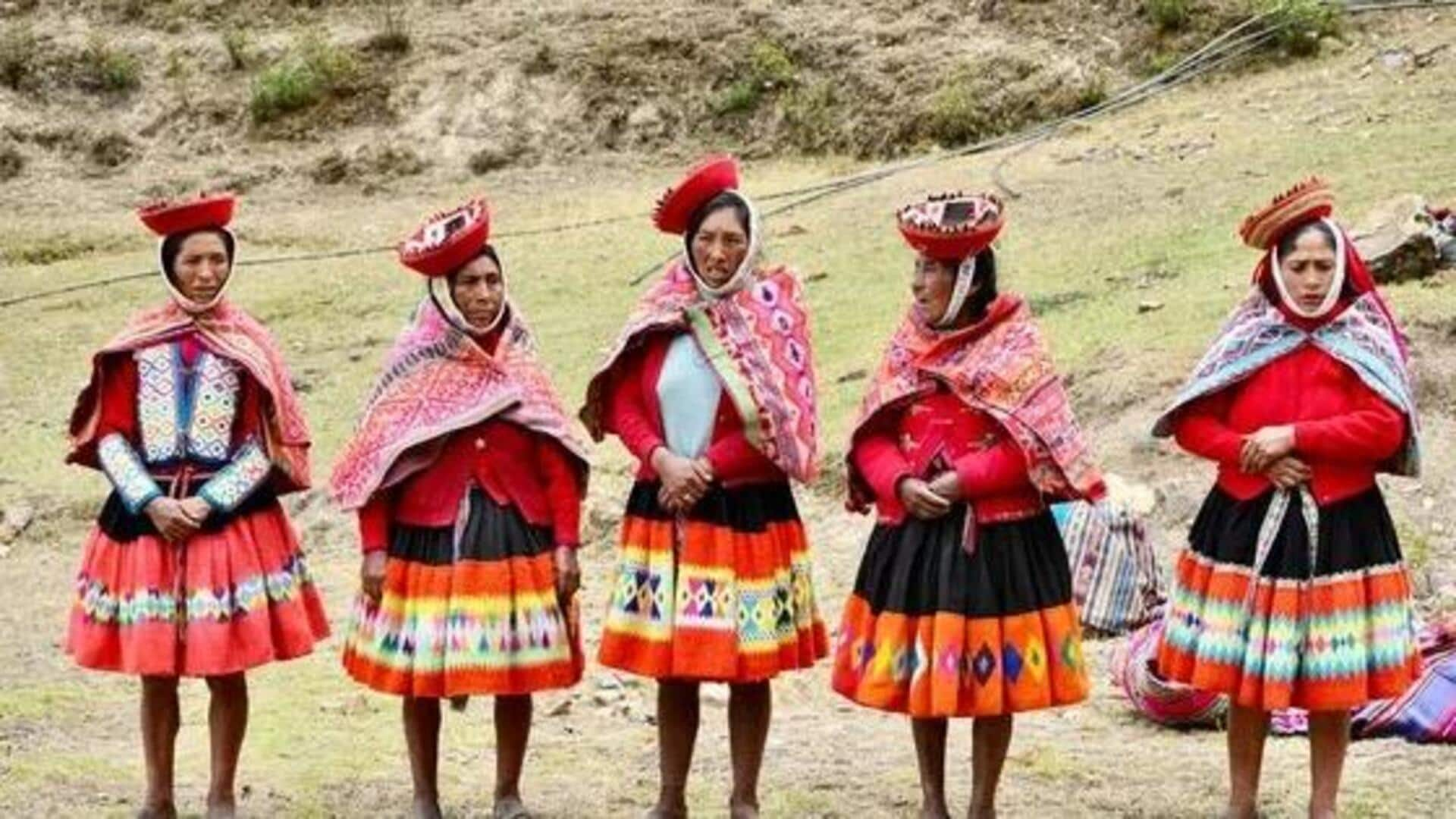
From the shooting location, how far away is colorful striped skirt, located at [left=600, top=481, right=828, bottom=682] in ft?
18.7

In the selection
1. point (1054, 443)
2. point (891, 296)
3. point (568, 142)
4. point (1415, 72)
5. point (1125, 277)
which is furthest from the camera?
point (568, 142)

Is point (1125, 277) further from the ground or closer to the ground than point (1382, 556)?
further from the ground

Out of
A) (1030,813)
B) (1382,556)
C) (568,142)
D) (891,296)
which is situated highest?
(568,142)

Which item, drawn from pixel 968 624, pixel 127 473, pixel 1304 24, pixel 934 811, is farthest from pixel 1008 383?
pixel 1304 24

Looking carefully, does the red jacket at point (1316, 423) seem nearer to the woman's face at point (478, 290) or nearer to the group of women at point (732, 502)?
the group of women at point (732, 502)

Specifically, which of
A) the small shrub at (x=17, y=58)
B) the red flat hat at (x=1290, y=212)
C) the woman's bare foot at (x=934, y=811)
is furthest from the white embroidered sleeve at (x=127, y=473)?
the small shrub at (x=17, y=58)

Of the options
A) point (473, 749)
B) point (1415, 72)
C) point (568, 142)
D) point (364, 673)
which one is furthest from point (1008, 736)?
point (568, 142)

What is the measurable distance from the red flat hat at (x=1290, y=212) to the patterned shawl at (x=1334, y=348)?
0.16m

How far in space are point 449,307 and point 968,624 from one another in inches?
61.0

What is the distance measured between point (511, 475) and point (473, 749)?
1.68 meters

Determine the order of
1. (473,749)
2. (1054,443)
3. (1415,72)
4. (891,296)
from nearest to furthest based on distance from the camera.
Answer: (1054,443) → (473,749) → (891,296) → (1415,72)

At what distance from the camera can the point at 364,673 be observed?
585 cm

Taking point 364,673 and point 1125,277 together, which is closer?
point 364,673

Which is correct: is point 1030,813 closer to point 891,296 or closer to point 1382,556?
point 1382,556
